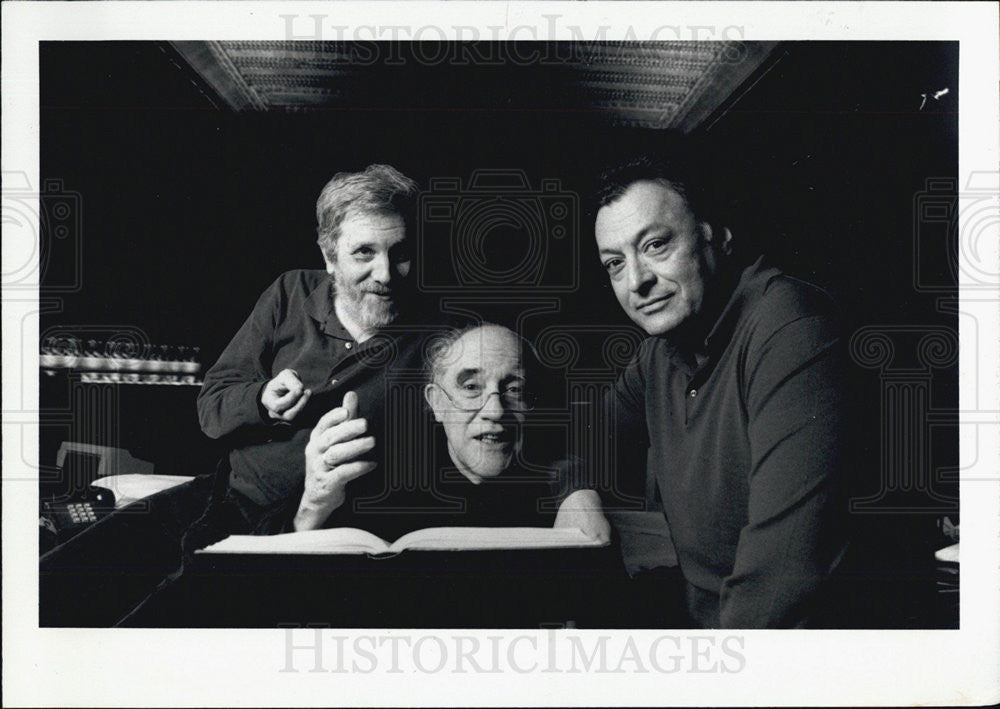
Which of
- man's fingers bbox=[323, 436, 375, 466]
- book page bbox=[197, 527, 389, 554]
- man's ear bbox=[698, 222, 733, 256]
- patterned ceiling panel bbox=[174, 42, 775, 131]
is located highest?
patterned ceiling panel bbox=[174, 42, 775, 131]

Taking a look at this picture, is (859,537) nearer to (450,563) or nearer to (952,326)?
(952,326)

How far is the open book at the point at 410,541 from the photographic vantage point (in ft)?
6.99

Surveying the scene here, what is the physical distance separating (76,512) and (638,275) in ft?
4.52

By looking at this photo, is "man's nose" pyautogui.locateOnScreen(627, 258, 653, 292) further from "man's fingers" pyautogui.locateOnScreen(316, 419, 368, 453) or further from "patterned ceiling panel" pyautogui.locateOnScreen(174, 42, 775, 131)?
"man's fingers" pyautogui.locateOnScreen(316, 419, 368, 453)

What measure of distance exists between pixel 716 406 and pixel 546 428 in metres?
0.38

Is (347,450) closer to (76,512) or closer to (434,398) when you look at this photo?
(434,398)

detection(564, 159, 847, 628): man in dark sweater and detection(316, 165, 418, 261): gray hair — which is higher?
detection(316, 165, 418, 261): gray hair

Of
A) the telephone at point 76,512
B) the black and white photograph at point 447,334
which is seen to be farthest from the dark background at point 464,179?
the telephone at point 76,512

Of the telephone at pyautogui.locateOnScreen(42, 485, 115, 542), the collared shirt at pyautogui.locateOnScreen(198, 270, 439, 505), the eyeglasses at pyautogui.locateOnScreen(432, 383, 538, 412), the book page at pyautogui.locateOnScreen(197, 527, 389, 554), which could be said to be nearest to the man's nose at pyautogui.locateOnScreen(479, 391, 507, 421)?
the eyeglasses at pyautogui.locateOnScreen(432, 383, 538, 412)

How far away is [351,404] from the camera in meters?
2.16

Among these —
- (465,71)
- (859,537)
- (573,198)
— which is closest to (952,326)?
(859,537)

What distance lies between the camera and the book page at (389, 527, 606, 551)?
2.14m

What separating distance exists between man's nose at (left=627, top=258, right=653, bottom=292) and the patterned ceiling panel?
0.32 metres

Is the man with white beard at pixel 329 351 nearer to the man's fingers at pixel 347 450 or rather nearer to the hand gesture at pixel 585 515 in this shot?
the man's fingers at pixel 347 450
